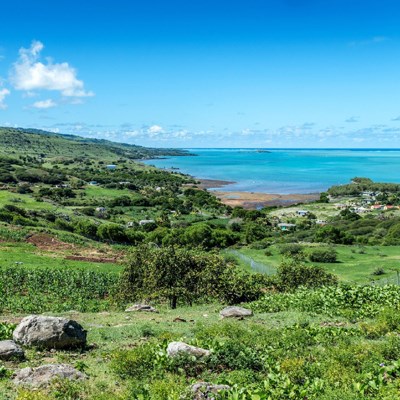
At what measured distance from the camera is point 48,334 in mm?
15727

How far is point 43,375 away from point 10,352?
2.51m

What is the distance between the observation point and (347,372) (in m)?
12.9

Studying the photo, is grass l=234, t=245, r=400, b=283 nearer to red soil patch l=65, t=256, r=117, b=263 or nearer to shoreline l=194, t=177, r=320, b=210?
red soil patch l=65, t=256, r=117, b=263

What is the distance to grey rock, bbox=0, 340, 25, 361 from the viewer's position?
563 inches

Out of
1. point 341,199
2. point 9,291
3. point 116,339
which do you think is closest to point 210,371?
point 116,339

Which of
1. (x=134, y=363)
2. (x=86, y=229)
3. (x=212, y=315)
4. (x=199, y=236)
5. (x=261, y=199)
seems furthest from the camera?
(x=261, y=199)

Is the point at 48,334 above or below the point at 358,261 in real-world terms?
above

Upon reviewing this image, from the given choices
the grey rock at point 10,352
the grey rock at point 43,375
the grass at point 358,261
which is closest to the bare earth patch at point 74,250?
the grass at point 358,261

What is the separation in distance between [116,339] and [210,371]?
17.7ft

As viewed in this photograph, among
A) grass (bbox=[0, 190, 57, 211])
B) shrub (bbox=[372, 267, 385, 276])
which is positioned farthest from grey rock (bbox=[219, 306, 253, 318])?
grass (bbox=[0, 190, 57, 211])

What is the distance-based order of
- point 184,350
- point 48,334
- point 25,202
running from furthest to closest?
point 25,202, point 48,334, point 184,350

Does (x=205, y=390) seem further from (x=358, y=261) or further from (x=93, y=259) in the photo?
(x=93, y=259)

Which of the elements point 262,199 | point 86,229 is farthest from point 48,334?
point 262,199

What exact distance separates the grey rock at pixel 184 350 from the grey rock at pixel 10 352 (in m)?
4.91
